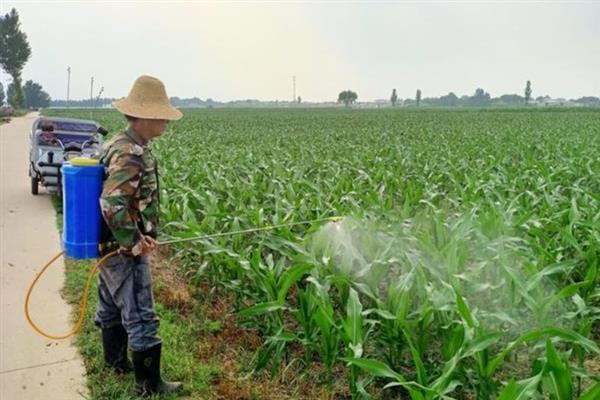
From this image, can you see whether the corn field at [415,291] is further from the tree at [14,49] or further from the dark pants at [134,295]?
the tree at [14,49]

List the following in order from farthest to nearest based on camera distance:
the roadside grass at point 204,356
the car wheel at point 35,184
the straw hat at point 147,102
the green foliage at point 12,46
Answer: the green foliage at point 12,46
the car wheel at point 35,184
the roadside grass at point 204,356
the straw hat at point 147,102

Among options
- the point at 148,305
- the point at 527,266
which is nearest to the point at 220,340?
the point at 148,305

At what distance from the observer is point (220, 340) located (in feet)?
14.1

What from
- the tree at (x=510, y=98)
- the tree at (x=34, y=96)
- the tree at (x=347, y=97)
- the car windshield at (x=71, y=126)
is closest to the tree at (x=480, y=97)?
the tree at (x=510, y=98)

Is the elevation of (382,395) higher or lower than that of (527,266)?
lower

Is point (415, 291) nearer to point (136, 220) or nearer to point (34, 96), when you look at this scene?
point (136, 220)

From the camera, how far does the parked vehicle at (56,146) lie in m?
9.27

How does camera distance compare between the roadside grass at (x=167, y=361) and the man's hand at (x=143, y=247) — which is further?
the roadside grass at (x=167, y=361)

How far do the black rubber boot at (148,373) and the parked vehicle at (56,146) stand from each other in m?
5.93

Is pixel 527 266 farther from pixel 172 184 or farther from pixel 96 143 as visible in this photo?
pixel 96 143

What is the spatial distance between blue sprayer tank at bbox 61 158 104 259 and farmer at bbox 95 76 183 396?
2.6 inches

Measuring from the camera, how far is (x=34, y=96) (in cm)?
11619

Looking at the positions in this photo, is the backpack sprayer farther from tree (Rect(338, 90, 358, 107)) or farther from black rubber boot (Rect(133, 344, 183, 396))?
tree (Rect(338, 90, 358, 107))

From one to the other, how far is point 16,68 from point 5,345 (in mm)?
79092
